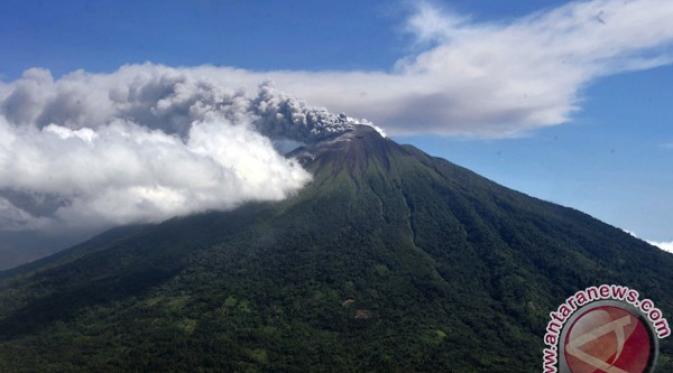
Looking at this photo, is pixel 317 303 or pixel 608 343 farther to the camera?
pixel 317 303

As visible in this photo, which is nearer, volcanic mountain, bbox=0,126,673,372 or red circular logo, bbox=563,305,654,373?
red circular logo, bbox=563,305,654,373

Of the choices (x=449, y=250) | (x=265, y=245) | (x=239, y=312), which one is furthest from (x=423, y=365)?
(x=265, y=245)

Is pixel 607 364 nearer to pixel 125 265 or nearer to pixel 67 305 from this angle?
pixel 67 305

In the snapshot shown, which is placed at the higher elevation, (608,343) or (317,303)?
(608,343)

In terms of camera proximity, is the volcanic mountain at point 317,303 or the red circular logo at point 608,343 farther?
the volcanic mountain at point 317,303
